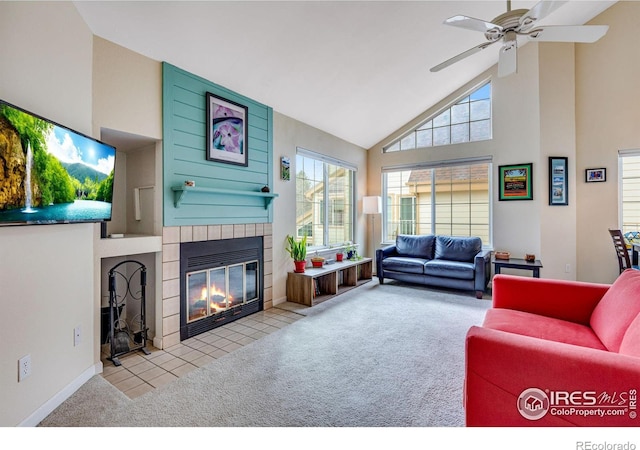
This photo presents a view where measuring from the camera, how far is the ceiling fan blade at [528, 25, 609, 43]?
206 centimetres

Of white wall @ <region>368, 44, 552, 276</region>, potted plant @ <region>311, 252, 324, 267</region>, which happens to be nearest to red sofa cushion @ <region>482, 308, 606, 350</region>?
potted plant @ <region>311, 252, 324, 267</region>

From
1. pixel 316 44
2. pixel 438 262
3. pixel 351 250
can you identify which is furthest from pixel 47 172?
pixel 438 262

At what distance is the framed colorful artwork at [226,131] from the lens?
3137 mm

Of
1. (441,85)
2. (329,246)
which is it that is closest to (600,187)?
(441,85)

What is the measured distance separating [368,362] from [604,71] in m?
5.31

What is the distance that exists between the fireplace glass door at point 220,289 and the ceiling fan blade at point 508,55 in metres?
3.19

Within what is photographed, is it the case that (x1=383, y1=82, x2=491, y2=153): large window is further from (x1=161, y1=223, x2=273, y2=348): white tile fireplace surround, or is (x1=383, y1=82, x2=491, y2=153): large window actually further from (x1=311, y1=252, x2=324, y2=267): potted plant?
(x1=161, y1=223, x2=273, y2=348): white tile fireplace surround

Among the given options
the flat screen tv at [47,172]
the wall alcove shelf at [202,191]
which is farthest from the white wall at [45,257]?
the wall alcove shelf at [202,191]

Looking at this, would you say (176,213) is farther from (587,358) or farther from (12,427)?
(587,358)

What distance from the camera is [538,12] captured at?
1938 mm

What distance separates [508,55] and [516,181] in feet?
9.41

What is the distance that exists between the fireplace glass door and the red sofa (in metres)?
2.55

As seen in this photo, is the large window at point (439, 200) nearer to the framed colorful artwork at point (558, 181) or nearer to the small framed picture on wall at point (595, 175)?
the framed colorful artwork at point (558, 181)

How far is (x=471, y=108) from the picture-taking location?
17.1ft
